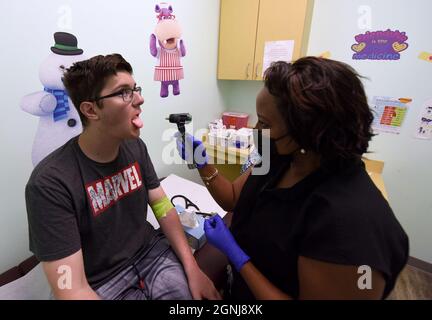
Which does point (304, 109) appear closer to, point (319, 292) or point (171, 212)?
point (319, 292)

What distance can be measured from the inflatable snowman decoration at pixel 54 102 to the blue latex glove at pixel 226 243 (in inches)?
37.5

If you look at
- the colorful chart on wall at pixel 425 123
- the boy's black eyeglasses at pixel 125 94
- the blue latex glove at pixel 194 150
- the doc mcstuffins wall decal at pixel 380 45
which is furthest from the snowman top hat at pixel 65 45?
the colorful chart on wall at pixel 425 123

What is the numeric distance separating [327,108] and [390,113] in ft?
5.78

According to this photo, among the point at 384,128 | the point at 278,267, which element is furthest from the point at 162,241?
the point at 384,128

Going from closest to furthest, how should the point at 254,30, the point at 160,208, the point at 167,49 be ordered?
the point at 160,208
the point at 167,49
the point at 254,30

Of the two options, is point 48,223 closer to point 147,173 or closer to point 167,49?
point 147,173

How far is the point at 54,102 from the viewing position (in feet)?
3.92

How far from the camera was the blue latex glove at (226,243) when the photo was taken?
2.84ft

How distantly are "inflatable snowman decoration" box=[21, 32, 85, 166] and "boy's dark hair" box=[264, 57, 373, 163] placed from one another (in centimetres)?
114

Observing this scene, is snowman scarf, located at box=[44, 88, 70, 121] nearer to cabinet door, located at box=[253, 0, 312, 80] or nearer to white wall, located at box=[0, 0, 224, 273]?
white wall, located at box=[0, 0, 224, 273]

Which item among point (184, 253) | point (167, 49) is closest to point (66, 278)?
point (184, 253)

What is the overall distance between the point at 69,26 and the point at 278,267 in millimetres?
1502

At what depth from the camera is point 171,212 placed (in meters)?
1.23
